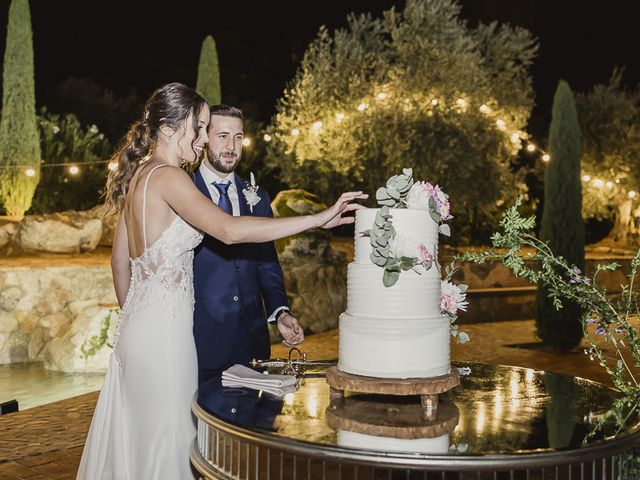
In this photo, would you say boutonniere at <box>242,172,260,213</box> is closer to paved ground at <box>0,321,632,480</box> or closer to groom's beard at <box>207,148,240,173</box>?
groom's beard at <box>207,148,240,173</box>

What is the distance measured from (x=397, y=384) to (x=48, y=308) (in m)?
9.03

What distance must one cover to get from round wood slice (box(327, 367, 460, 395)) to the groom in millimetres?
1108

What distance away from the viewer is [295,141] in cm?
1631

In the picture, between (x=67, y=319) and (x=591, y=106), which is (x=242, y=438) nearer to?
(x=67, y=319)

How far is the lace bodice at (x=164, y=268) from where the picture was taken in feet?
10.0

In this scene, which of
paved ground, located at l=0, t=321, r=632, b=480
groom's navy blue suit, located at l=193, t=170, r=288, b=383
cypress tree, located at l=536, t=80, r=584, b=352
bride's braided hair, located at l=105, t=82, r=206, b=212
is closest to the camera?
bride's braided hair, located at l=105, t=82, r=206, b=212

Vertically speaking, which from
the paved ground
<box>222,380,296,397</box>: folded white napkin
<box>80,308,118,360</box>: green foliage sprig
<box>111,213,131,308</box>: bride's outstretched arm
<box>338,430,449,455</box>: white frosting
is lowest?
the paved ground

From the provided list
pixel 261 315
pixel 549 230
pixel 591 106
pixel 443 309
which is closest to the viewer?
pixel 443 309

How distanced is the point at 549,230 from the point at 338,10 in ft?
56.5

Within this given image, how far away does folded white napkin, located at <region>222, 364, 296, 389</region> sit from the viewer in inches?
114

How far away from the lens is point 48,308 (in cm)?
1068

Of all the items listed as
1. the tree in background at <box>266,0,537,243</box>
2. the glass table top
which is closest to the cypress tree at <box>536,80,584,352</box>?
the tree in background at <box>266,0,537,243</box>

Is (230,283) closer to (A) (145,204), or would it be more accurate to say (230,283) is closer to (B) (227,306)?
(B) (227,306)

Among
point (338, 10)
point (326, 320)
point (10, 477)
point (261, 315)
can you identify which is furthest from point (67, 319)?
point (338, 10)
